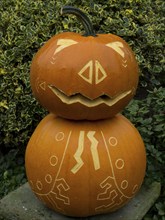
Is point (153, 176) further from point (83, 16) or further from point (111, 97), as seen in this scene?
point (83, 16)

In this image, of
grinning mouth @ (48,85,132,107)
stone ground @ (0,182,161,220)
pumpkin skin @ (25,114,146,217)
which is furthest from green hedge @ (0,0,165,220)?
grinning mouth @ (48,85,132,107)

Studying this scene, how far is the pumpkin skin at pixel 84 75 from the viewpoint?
2.45 metres

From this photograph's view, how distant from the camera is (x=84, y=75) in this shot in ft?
8.00

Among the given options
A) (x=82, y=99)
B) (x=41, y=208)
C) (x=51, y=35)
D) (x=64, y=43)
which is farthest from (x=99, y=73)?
(x=51, y=35)

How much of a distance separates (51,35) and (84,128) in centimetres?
157

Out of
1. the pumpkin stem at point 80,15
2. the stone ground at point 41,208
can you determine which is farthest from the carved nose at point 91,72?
the stone ground at point 41,208

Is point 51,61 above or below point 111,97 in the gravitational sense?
above

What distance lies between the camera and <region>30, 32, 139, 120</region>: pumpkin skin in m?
2.45

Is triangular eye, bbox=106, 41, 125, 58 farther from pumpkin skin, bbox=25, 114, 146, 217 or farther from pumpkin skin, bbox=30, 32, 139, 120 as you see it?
pumpkin skin, bbox=25, 114, 146, 217

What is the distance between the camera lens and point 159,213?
321cm

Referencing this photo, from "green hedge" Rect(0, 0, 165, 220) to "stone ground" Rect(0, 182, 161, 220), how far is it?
0.28 meters

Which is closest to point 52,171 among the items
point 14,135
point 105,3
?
point 14,135

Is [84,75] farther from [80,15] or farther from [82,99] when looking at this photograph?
[80,15]

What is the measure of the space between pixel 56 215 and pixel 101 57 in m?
1.12
